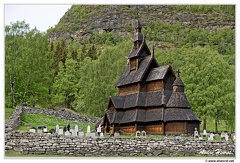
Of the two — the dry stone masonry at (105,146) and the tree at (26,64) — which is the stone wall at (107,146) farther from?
the tree at (26,64)

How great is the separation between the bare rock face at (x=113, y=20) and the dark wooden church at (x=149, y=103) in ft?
346

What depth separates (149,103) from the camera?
34781 mm

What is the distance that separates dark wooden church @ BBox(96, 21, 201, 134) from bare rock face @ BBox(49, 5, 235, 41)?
106m

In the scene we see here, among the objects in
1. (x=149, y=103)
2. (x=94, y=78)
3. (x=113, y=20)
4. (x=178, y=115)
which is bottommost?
(x=178, y=115)

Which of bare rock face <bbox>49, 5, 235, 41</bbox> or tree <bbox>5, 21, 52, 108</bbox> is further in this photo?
bare rock face <bbox>49, 5, 235, 41</bbox>

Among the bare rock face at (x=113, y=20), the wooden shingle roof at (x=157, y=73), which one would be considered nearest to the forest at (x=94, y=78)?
the wooden shingle roof at (x=157, y=73)

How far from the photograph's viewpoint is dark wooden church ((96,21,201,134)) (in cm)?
3294

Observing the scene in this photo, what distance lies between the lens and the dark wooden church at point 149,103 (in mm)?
32938

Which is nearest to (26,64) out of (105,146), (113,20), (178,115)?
(178,115)

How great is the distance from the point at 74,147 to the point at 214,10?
150 meters

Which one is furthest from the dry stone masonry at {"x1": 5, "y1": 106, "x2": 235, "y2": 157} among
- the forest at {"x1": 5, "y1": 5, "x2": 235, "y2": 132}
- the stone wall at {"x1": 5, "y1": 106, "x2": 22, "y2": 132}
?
the forest at {"x1": 5, "y1": 5, "x2": 235, "y2": 132}

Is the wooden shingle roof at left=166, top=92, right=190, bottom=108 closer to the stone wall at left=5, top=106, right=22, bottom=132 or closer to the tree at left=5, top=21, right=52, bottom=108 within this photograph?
the stone wall at left=5, top=106, right=22, bottom=132

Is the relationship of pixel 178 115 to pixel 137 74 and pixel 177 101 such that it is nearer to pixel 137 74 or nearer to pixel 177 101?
pixel 177 101

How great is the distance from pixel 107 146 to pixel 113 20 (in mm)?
130205
